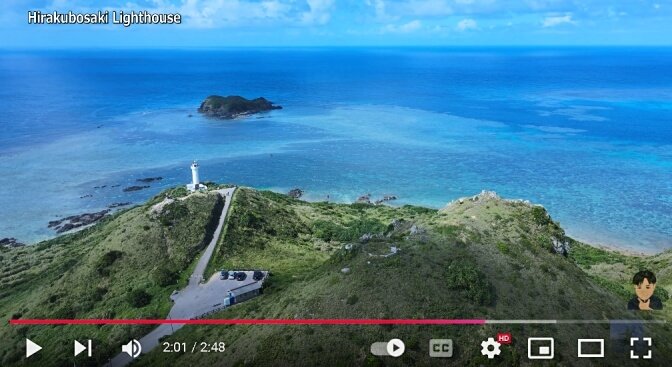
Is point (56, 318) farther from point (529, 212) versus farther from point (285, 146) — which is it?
point (285, 146)

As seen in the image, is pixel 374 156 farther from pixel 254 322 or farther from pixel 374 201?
pixel 254 322

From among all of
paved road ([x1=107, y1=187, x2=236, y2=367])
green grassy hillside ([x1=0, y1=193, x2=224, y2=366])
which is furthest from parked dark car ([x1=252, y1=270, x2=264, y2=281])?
green grassy hillside ([x1=0, y1=193, x2=224, y2=366])

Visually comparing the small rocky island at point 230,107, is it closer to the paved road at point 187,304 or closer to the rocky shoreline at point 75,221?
the rocky shoreline at point 75,221

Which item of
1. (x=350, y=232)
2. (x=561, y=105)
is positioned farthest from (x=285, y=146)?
(x=561, y=105)

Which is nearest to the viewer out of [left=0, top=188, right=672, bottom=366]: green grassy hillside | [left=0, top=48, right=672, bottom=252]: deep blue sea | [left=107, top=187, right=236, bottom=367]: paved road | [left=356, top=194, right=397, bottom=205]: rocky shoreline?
[left=0, top=188, right=672, bottom=366]: green grassy hillside

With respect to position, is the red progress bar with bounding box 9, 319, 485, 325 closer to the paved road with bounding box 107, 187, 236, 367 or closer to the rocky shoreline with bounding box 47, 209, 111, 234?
the paved road with bounding box 107, 187, 236, 367

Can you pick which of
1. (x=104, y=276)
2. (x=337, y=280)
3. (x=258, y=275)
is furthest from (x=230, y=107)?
(x=337, y=280)
